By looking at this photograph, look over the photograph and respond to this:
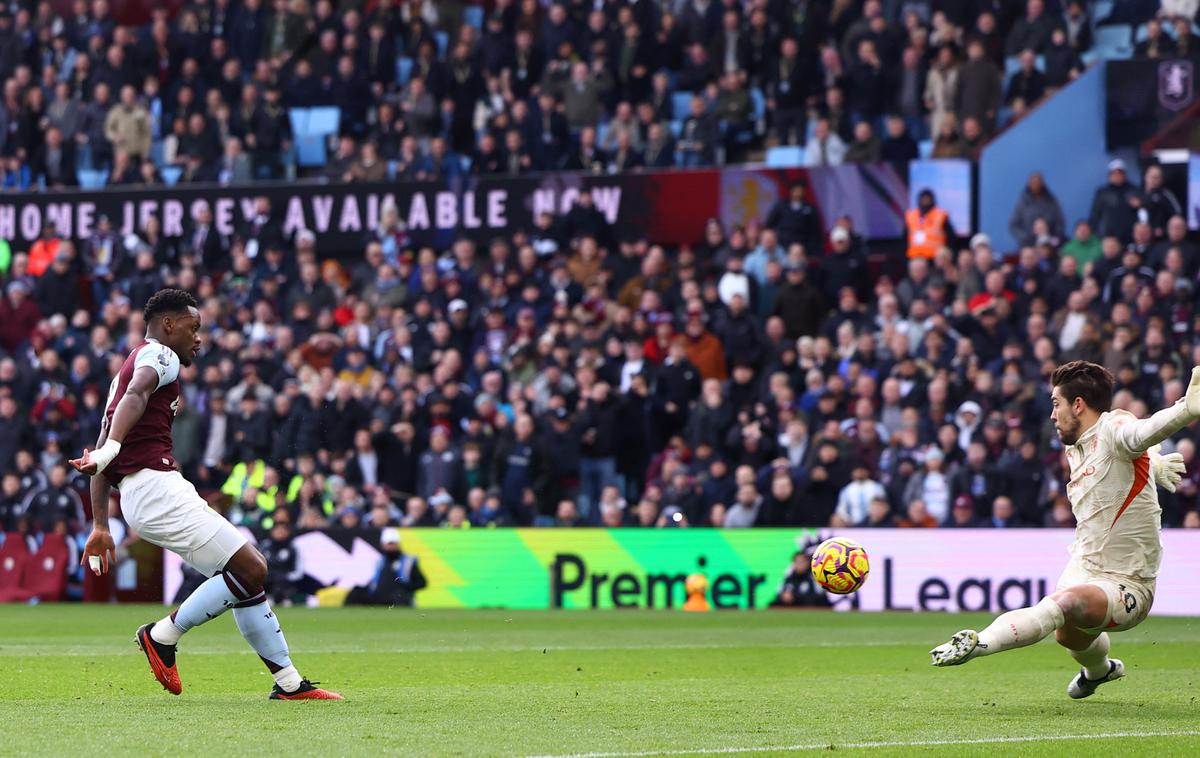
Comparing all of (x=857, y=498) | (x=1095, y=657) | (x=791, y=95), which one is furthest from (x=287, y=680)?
(x=791, y=95)

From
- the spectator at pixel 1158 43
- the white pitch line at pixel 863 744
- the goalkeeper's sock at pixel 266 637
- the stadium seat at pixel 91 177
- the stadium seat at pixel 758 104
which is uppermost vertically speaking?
the spectator at pixel 1158 43

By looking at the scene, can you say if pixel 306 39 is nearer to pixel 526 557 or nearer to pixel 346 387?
pixel 346 387

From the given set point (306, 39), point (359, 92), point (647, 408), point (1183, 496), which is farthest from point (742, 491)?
point (306, 39)

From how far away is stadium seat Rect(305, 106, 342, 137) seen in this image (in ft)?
96.8

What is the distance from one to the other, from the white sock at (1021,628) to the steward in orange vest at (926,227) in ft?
50.3

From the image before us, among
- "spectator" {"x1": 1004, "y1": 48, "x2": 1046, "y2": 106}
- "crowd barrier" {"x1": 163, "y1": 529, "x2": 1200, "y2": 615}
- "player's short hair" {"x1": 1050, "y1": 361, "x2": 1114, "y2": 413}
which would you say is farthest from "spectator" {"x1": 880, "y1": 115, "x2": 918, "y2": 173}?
"player's short hair" {"x1": 1050, "y1": 361, "x2": 1114, "y2": 413}

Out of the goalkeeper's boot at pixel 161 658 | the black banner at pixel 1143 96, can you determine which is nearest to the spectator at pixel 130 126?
the black banner at pixel 1143 96

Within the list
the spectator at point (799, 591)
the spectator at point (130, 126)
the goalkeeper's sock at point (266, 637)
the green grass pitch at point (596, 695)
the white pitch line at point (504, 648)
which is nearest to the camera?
the green grass pitch at point (596, 695)

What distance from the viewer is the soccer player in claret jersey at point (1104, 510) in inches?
370

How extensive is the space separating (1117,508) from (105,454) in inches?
196

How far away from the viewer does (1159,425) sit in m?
8.97

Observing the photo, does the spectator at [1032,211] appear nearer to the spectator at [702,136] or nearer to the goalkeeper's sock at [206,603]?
the spectator at [702,136]

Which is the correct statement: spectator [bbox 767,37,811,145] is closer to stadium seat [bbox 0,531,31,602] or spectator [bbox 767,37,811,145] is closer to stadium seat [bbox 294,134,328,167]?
stadium seat [bbox 294,134,328,167]

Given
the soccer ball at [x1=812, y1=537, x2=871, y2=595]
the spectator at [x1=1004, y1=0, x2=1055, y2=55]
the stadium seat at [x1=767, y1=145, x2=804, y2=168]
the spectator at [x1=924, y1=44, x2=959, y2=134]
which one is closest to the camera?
the soccer ball at [x1=812, y1=537, x2=871, y2=595]
